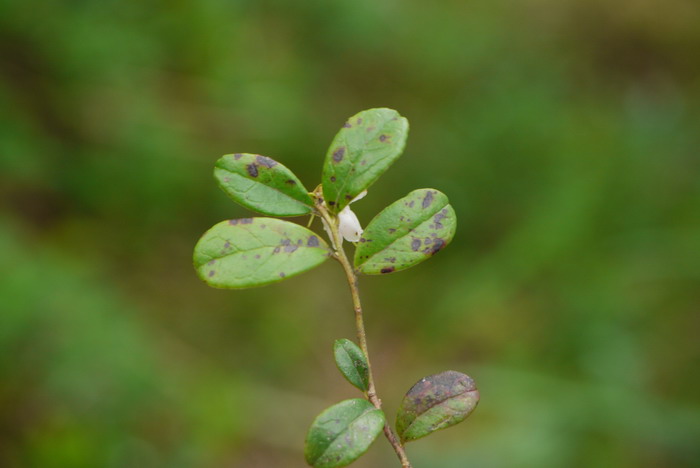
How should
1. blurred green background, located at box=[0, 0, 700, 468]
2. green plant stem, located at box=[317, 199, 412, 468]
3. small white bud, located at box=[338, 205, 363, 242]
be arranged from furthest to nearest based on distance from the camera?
1. blurred green background, located at box=[0, 0, 700, 468]
2. small white bud, located at box=[338, 205, 363, 242]
3. green plant stem, located at box=[317, 199, 412, 468]

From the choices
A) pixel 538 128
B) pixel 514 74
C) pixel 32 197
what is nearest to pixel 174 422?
pixel 32 197

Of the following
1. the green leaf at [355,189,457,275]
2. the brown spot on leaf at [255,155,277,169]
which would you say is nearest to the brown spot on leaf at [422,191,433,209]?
the green leaf at [355,189,457,275]

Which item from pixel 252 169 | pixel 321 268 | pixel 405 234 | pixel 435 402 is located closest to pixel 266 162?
pixel 252 169

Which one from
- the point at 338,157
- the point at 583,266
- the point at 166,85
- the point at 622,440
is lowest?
the point at 338,157

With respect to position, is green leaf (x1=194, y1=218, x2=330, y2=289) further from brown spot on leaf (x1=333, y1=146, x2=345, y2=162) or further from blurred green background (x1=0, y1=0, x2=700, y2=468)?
blurred green background (x1=0, y1=0, x2=700, y2=468)

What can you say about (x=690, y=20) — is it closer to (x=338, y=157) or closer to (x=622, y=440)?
(x=622, y=440)

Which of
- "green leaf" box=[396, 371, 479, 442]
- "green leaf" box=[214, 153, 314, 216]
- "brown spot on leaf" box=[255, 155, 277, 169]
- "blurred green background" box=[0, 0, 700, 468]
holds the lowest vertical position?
"green leaf" box=[396, 371, 479, 442]

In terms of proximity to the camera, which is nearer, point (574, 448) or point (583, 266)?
point (574, 448)

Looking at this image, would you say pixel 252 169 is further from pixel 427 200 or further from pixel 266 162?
pixel 427 200
